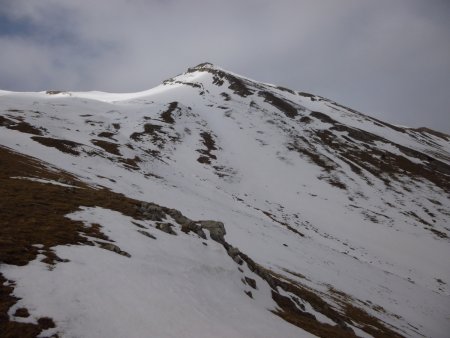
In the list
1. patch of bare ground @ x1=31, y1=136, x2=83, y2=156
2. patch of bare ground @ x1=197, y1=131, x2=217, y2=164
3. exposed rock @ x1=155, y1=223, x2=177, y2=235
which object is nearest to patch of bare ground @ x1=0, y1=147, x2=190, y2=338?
exposed rock @ x1=155, y1=223, x2=177, y2=235

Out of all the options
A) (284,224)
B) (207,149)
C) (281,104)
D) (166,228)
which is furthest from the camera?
(281,104)

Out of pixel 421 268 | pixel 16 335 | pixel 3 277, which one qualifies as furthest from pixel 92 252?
pixel 421 268

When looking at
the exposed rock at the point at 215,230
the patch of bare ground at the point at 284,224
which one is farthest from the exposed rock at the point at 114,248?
the patch of bare ground at the point at 284,224

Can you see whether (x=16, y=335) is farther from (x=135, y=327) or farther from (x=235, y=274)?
(x=235, y=274)

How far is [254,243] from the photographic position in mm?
39688

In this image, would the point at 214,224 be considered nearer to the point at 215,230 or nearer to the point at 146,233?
the point at 215,230

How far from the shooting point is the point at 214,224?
27.8 meters

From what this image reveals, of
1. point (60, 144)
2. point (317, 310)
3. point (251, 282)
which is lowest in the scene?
point (317, 310)

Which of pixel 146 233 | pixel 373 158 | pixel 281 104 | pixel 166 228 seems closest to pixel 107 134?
pixel 166 228

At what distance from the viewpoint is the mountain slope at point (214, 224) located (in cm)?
1347

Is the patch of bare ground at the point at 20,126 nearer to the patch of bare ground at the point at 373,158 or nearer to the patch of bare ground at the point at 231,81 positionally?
the patch of bare ground at the point at 373,158

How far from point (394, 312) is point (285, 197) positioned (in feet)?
126

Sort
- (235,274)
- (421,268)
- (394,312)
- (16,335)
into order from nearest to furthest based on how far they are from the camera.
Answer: (16,335), (235,274), (394,312), (421,268)

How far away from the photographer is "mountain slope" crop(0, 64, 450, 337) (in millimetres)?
13469
